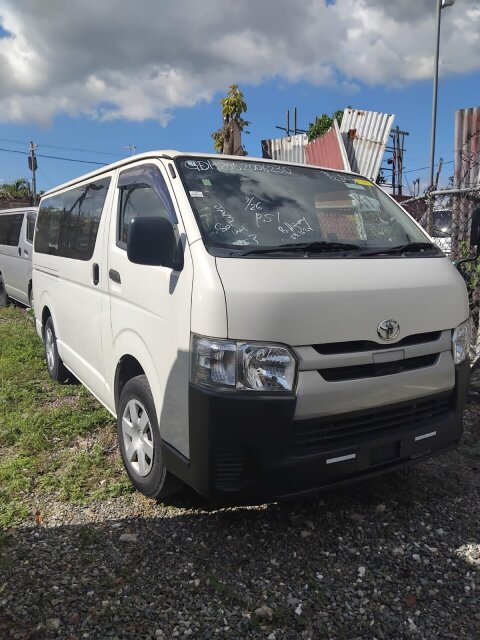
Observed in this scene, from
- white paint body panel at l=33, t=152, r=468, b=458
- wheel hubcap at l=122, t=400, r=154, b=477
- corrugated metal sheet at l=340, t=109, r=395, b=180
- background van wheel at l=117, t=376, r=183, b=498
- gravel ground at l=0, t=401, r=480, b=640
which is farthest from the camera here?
corrugated metal sheet at l=340, t=109, r=395, b=180

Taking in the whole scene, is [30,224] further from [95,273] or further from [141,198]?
[141,198]

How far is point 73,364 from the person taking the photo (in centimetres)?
466

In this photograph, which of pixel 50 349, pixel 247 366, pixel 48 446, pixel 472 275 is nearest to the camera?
pixel 247 366

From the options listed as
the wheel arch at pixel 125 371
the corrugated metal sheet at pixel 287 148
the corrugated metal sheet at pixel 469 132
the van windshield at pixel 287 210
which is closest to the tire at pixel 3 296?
the corrugated metal sheet at pixel 287 148

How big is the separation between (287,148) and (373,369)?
378 inches

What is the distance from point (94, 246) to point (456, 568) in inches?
121

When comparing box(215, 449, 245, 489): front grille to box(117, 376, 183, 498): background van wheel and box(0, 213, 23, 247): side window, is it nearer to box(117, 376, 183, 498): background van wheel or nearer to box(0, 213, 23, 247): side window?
box(117, 376, 183, 498): background van wheel

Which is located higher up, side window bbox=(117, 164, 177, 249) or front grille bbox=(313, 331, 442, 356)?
side window bbox=(117, 164, 177, 249)

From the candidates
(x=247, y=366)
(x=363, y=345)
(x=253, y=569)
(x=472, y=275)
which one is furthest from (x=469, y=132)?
(x=253, y=569)

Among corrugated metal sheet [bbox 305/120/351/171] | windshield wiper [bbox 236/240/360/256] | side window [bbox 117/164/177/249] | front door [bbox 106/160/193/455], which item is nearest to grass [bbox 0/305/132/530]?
front door [bbox 106/160/193/455]

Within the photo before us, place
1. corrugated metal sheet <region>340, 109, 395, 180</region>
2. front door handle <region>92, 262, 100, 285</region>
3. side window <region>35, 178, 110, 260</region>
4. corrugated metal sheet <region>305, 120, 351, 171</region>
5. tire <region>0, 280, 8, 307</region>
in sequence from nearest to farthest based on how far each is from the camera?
1. front door handle <region>92, 262, 100, 285</region>
2. side window <region>35, 178, 110, 260</region>
3. corrugated metal sheet <region>305, 120, 351, 171</region>
4. corrugated metal sheet <region>340, 109, 395, 180</region>
5. tire <region>0, 280, 8, 307</region>

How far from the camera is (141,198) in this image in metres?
3.29

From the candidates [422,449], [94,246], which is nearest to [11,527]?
[94,246]

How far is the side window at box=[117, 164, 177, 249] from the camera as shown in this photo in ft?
9.82
